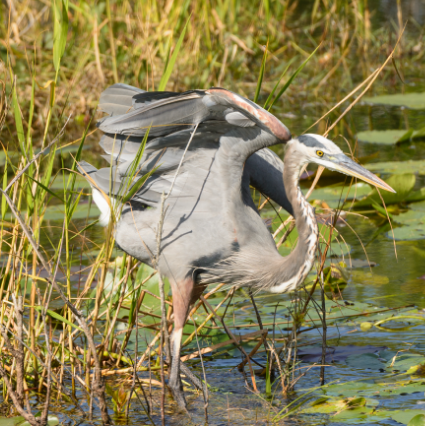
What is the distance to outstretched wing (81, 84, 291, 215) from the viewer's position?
2.44 meters

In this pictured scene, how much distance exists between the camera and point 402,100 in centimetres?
705

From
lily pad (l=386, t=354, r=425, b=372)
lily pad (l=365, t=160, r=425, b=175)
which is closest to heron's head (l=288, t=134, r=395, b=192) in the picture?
lily pad (l=386, t=354, r=425, b=372)

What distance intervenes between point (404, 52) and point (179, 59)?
3.57m

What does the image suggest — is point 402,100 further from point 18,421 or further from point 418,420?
point 18,421

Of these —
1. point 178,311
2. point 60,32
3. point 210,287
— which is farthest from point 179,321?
point 60,32

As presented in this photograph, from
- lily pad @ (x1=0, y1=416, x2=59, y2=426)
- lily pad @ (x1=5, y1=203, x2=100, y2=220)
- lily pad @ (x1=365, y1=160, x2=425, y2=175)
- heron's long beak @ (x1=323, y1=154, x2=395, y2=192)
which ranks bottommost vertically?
lily pad @ (x1=5, y1=203, x2=100, y2=220)

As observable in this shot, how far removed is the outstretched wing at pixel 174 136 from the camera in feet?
8.02

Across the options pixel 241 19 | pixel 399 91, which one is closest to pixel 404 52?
pixel 399 91

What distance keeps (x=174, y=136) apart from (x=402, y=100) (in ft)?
Answer: 16.2

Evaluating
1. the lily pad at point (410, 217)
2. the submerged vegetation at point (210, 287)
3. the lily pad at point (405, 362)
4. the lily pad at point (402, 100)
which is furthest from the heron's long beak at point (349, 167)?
the lily pad at point (402, 100)

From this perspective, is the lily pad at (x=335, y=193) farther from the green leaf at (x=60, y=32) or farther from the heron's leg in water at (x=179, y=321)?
the green leaf at (x=60, y=32)

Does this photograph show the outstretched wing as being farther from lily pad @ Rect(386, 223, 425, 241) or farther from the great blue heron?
lily pad @ Rect(386, 223, 425, 241)

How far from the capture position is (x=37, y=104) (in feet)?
20.8

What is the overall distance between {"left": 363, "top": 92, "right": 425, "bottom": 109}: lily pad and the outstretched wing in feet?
14.3
